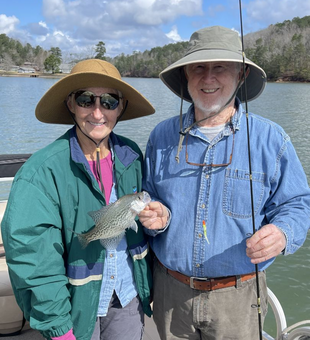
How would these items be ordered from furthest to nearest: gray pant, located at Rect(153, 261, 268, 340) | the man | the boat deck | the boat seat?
1. the boat deck
2. the boat seat
3. gray pant, located at Rect(153, 261, 268, 340)
4. the man

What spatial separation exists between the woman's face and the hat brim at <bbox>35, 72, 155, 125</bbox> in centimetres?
5

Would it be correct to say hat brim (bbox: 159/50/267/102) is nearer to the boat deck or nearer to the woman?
the woman

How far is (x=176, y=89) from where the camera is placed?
318 centimetres

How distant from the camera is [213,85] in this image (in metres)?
2.56

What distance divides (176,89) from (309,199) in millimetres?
1466

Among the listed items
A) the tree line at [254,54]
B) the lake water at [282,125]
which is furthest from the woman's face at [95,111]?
the tree line at [254,54]

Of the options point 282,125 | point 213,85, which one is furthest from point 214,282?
point 282,125

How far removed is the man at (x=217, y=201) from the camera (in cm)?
244

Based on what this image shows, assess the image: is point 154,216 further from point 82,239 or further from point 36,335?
point 36,335

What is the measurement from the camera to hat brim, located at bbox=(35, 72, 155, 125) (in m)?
2.49

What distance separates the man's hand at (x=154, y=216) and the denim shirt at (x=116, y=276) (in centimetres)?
27

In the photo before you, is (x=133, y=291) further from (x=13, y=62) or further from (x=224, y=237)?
(x=13, y=62)

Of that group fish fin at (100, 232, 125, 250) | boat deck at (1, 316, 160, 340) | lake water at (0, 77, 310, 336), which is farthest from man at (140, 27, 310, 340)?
lake water at (0, 77, 310, 336)

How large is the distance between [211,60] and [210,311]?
5.76ft
